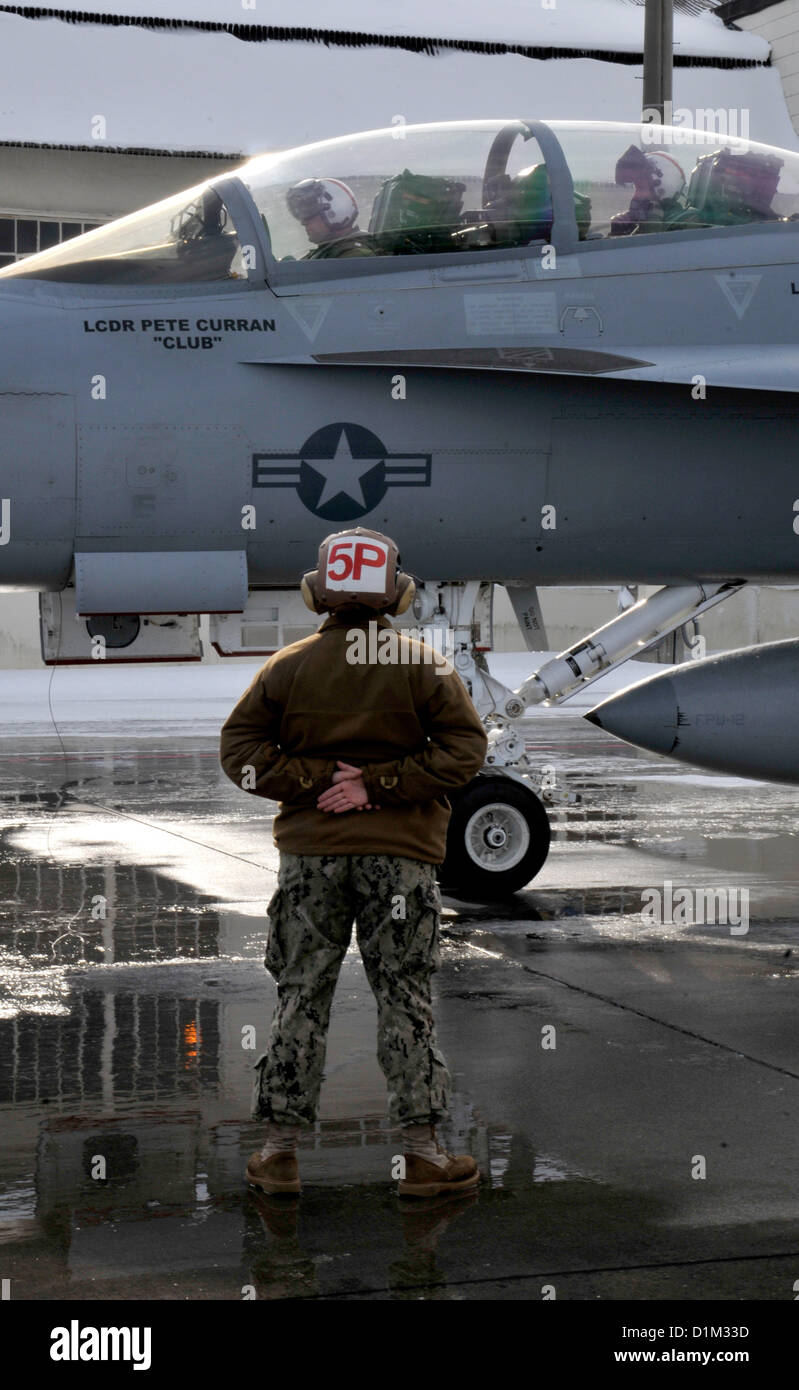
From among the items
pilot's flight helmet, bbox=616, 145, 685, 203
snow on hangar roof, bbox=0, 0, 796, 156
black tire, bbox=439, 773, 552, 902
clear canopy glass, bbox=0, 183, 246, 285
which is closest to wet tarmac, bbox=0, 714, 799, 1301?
black tire, bbox=439, 773, 552, 902

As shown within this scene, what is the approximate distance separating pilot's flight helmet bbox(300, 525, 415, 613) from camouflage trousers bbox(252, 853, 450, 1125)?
713 millimetres

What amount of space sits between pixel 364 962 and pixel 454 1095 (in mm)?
980

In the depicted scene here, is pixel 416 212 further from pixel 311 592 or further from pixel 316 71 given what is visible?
pixel 316 71

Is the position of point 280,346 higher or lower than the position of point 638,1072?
higher

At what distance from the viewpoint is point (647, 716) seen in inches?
306

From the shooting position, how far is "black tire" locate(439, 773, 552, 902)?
8852 millimetres

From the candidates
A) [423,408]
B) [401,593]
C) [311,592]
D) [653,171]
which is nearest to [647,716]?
[423,408]

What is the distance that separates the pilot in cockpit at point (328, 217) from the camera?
27.2ft

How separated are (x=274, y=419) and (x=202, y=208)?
1.15 m

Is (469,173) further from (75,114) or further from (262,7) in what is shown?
(262,7)
